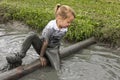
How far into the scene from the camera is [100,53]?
283 inches

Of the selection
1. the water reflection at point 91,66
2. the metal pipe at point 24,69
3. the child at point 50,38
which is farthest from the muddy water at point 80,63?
the child at point 50,38

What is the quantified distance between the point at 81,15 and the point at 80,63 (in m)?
2.52

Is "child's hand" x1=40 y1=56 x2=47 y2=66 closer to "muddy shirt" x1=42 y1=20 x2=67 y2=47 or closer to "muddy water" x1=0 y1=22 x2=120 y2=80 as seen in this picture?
"muddy water" x1=0 y1=22 x2=120 y2=80

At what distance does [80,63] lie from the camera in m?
6.50

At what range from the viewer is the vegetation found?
7.85 meters

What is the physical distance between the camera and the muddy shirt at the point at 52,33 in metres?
5.86

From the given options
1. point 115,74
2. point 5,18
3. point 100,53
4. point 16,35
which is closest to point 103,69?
point 115,74

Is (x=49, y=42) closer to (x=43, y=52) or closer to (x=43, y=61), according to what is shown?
(x=43, y=52)

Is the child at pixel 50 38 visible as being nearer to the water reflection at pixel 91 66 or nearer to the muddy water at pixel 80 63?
the muddy water at pixel 80 63

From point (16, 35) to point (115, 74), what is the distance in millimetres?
3365

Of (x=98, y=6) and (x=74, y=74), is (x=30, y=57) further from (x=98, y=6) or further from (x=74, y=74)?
(x=98, y=6)

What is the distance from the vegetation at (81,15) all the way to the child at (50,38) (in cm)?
182

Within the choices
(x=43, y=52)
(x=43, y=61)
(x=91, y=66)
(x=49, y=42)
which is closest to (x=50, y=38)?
(x=49, y=42)

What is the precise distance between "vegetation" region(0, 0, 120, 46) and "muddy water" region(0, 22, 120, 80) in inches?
16.7
